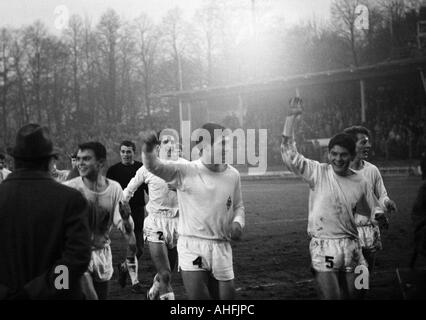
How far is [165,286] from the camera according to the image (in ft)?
22.3

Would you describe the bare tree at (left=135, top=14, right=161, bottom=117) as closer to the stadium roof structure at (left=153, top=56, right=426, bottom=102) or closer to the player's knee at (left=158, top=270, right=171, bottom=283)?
the stadium roof structure at (left=153, top=56, right=426, bottom=102)

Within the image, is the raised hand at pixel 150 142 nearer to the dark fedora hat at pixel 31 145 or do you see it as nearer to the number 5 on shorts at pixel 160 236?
the dark fedora hat at pixel 31 145

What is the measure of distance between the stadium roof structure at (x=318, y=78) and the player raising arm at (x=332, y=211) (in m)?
25.2

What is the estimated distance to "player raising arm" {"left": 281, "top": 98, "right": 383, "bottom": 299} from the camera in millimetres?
5280

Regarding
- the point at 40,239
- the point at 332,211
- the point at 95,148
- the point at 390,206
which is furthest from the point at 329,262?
the point at 40,239

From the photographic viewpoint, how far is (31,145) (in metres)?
3.55

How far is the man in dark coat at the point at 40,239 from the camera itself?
331cm

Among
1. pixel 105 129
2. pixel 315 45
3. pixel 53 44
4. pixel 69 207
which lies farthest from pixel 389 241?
pixel 315 45

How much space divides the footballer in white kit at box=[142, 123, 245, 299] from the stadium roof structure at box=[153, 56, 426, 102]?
2581 cm

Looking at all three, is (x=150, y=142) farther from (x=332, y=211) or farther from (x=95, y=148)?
(x=332, y=211)

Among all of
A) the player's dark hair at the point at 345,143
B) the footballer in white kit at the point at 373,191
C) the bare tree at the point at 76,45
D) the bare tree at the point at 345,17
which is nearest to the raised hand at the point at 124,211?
the player's dark hair at the point at 345,143

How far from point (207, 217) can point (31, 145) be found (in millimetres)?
2095

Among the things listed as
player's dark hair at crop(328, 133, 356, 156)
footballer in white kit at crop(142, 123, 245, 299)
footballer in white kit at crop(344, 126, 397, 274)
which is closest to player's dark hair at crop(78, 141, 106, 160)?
footballer in white kit at crop(142, 123, 245, 299)
